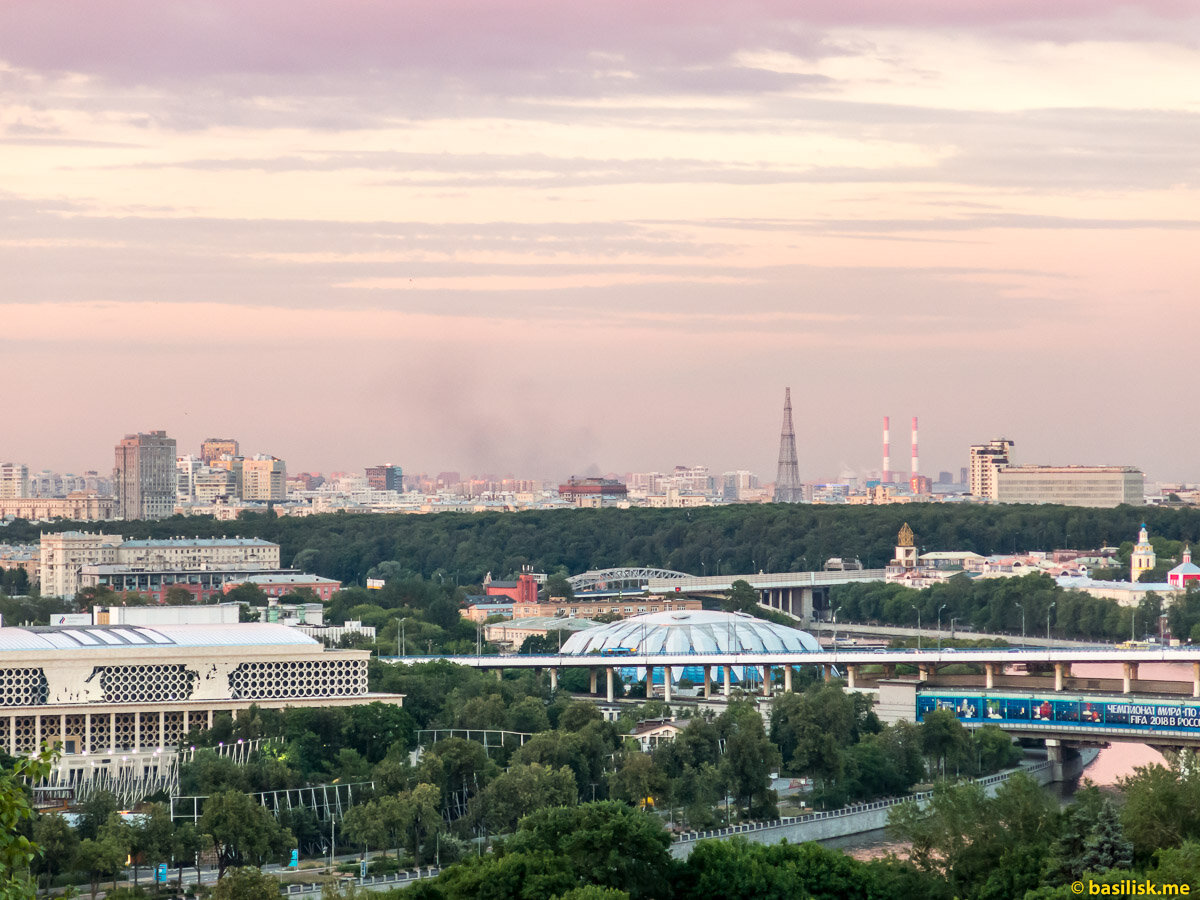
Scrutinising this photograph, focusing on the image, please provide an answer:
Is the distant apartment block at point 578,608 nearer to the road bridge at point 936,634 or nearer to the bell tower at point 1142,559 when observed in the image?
the road bridge at point 936,634

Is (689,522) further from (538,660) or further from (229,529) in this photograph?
(538,660)

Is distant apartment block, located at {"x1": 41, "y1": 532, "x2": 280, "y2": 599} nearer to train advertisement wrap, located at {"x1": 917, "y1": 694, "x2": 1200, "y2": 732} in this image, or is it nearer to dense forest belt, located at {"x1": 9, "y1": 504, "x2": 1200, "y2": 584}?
dense forest belt, located at {"x1": 9, "y1": 504, "x2": 1200, "y2": 584}

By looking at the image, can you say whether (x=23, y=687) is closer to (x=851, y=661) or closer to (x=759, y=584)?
(x=851, y=661)

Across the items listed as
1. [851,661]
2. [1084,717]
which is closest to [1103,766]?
[1084,717]

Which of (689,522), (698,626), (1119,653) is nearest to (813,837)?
(1119,653)

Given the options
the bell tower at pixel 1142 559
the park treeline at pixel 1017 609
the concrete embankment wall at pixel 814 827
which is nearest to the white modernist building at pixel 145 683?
the concrete embankment wall at pixel 814 827

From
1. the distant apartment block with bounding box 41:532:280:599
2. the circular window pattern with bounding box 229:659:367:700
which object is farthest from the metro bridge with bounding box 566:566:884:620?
the circular window pattern with bounding box 229:659:367:700
